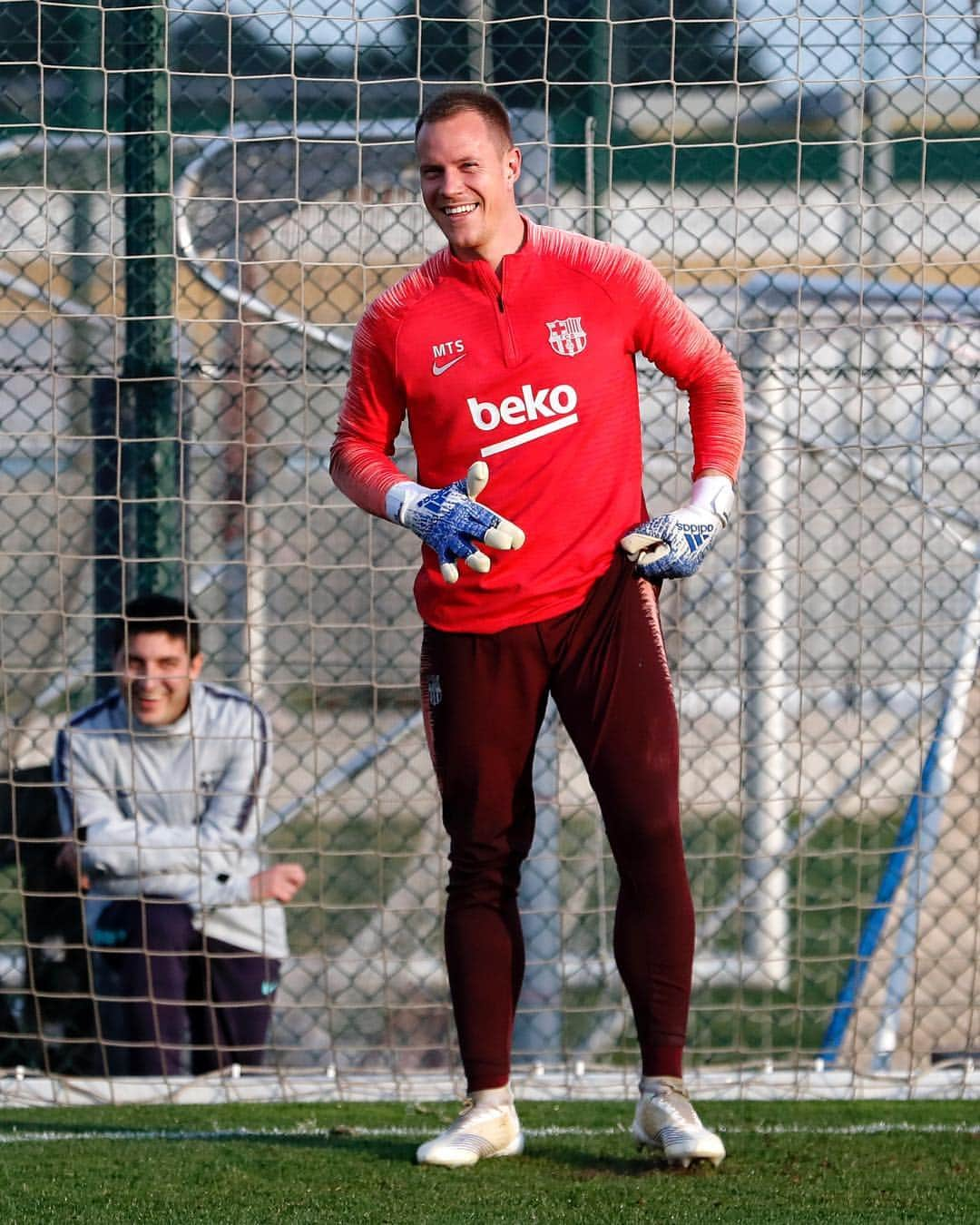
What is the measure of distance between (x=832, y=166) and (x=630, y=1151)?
260 centimetres

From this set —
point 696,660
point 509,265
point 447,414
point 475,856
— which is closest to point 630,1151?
point 475,856

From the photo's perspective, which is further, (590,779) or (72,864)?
(72,864)

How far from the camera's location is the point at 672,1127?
2.63 metres

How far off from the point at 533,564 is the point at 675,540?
0.23m

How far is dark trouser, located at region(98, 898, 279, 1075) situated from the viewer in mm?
4043

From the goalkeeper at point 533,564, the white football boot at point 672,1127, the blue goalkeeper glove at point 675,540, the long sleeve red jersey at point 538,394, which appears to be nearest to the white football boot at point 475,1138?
the goalkeeper at point 533,564

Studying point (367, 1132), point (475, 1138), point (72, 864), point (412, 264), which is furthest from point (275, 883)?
Answer: point (412, 264)

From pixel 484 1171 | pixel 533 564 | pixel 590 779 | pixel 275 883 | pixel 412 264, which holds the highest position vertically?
pixel 412 264

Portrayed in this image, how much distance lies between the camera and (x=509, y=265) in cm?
271

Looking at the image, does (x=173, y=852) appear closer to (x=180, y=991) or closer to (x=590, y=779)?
(x=180, y=991)

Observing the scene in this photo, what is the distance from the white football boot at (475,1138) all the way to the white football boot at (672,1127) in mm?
235

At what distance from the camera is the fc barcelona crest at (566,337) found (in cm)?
268

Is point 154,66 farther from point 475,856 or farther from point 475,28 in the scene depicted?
point 475,856

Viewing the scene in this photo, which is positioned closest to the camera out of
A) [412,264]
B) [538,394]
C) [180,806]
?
[538,394]
